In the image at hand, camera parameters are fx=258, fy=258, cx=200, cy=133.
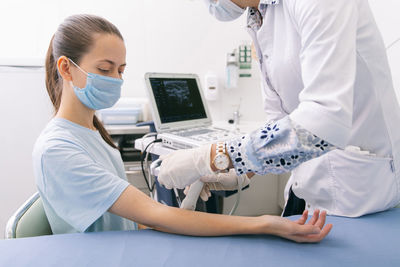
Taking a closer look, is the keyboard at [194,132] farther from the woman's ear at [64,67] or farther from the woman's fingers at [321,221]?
the woman's fingers at [321,221]

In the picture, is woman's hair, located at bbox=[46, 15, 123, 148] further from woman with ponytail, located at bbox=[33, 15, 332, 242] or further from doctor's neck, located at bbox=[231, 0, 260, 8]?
doctor's neck, located at bbox=[231, 0, 260, 8]

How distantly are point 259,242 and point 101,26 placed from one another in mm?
842

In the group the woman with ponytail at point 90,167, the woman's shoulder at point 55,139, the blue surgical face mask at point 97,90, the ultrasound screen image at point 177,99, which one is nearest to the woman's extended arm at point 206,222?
the woman with ponytail at point 90,167

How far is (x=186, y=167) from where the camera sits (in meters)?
0.71

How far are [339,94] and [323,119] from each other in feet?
0.20

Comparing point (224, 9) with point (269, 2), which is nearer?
point (269, 2)

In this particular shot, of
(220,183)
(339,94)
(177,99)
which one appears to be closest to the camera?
(339,94)

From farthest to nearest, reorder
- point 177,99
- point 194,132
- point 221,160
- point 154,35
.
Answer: point 154,35
point 177,99
point 194,132
point 221,160

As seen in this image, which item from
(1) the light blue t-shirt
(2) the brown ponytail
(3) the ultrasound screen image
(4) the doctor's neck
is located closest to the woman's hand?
(1) the light blue t-shirt

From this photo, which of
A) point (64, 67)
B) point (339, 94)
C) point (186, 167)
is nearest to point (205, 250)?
point (186, 167)

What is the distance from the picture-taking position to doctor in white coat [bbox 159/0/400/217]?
0.56 metres

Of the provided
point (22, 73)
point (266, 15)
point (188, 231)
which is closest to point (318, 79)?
point (266, 15)

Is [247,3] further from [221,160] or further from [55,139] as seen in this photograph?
[55,139]

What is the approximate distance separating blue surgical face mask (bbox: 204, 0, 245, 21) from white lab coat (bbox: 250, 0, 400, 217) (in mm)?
138
